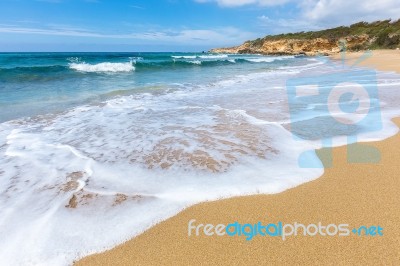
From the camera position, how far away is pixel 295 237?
2.30m

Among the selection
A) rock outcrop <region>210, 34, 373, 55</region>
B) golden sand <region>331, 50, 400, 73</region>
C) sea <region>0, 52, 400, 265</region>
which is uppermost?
rock outcrop <region>210, 34, 373, 55</region>

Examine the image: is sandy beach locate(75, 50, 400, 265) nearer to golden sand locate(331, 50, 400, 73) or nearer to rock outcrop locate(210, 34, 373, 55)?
golden sand locate(331, 50, 400, 73)

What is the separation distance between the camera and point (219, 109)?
7.06m

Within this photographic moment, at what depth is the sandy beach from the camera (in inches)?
82.5

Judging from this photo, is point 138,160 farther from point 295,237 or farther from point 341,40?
point 341,40

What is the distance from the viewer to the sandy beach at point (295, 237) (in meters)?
2.10

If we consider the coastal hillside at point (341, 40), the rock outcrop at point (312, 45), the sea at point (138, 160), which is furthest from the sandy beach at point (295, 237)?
the rock outcrop at point (312, 45)

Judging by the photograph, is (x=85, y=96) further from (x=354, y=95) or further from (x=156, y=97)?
(x=354, y=95)

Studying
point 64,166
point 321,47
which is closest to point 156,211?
point 64,166

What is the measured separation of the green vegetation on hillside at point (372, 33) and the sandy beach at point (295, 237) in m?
49.2

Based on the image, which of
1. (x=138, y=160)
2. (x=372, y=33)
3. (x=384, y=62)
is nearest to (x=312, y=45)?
(x=372, y=33)

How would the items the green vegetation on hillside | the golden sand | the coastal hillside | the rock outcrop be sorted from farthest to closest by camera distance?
the rock outcrop, the coastal hillside, the green vegetation on hillside, the golden sand

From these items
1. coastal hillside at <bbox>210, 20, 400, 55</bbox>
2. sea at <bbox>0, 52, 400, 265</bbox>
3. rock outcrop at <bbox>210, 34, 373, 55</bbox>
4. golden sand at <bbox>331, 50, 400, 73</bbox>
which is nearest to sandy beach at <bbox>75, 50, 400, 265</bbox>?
sea at <bbox>0, 52, 400, 265</bbox>

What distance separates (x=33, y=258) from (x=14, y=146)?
3.11 metres
